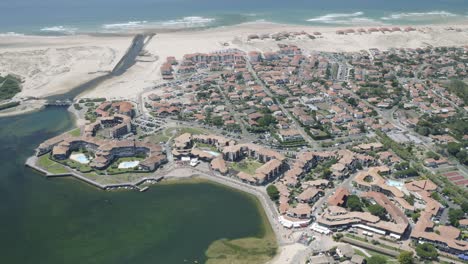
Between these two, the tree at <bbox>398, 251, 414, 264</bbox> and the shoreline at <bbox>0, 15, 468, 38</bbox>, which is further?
the shoreline at <bbox>0, 15, 468, 38</bbox>

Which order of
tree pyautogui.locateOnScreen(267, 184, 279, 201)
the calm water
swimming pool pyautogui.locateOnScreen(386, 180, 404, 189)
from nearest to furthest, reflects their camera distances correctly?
the calm water → tree pyautogui.locateOnScreen(267, 184, 279, 201) → swimming pool pyautogui.locateOnScreen(386, 180, 404, 189)

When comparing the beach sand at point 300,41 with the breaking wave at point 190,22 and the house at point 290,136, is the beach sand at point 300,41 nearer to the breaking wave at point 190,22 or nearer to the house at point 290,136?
the breaking wave at point 190,22

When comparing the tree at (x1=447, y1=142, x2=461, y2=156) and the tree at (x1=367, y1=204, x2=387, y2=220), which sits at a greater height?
the tree at (x1=447, y1=142, x2=461, y2=156)

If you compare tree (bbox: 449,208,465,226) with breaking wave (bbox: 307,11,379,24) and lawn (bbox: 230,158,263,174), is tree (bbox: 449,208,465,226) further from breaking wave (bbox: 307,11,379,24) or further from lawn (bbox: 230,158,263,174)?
breaking wave (bbox: 307,11,379,24)

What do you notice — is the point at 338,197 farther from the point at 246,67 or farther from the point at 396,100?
the point at 246,67

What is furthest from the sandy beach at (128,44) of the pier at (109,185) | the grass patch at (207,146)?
the pier at (109,185)

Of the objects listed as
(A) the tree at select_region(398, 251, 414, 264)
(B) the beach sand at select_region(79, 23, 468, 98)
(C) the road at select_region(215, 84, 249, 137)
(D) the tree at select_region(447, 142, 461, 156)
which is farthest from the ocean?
(A) the tree at select_region(398, 251, 414, 264)

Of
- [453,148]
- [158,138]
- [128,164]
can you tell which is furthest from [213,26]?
[453,148]

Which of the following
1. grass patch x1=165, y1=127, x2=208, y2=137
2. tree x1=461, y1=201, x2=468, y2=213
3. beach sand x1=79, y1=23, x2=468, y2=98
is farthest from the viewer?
beach sand x1=79, y1=23, x2=468, y2=98
